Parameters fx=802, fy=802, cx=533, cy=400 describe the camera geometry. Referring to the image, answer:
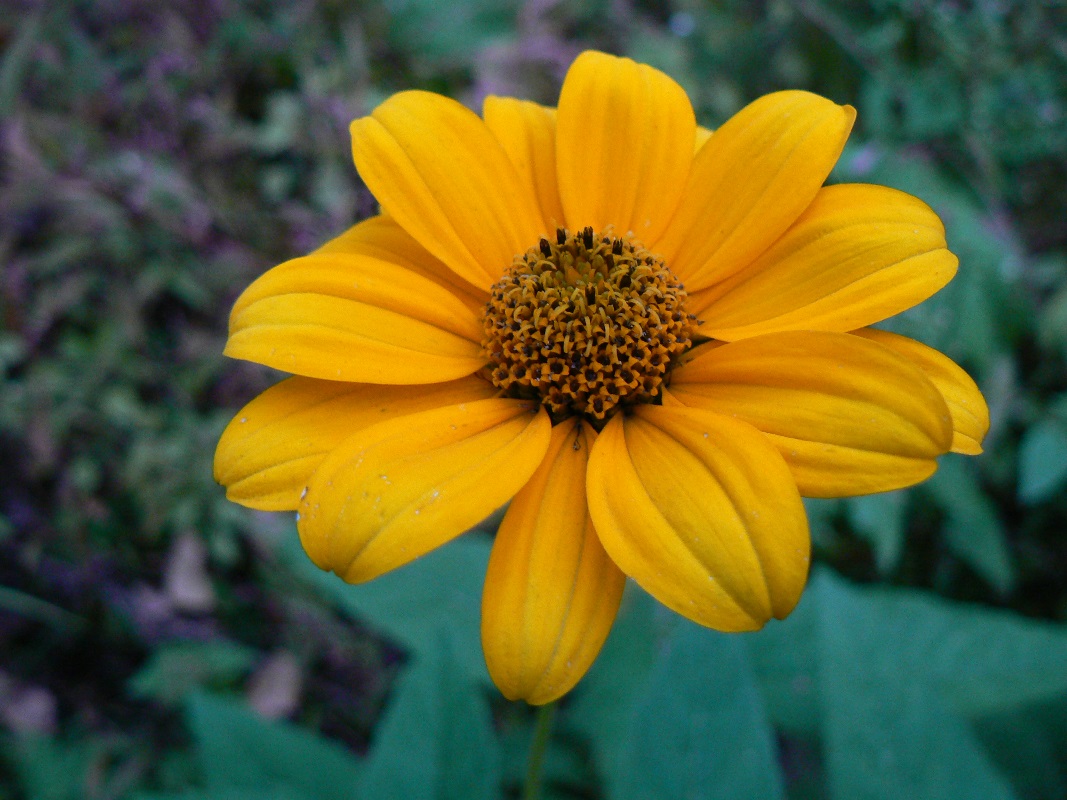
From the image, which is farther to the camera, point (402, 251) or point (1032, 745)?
point (1032, 745)

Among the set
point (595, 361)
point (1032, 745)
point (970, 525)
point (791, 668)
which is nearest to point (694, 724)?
point (791, 668)

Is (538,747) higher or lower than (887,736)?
higher

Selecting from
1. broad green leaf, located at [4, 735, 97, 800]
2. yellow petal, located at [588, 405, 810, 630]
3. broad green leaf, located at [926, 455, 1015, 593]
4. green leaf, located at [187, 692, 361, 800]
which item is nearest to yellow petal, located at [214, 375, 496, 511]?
yellow petal, located at [588, 405, 810, 630]

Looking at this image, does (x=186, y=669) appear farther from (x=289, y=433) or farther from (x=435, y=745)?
(x=289, y=433)

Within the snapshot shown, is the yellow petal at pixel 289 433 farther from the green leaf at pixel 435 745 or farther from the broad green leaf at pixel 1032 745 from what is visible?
the broad green leaf at pixel 1032 745

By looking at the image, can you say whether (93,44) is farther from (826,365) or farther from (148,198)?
(826,365)

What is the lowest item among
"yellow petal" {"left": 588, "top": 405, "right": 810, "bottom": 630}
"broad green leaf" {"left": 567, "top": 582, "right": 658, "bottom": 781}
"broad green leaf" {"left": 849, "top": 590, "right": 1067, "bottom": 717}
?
"broad green leaf" {"left": 567, "top": 582, "right": 658, "bottom": 781}

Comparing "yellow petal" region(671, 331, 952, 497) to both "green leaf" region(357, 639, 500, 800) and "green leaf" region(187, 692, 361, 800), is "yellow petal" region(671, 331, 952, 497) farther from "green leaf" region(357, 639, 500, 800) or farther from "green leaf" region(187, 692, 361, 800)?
"green leaf" region(187, 692, 361, 800)
